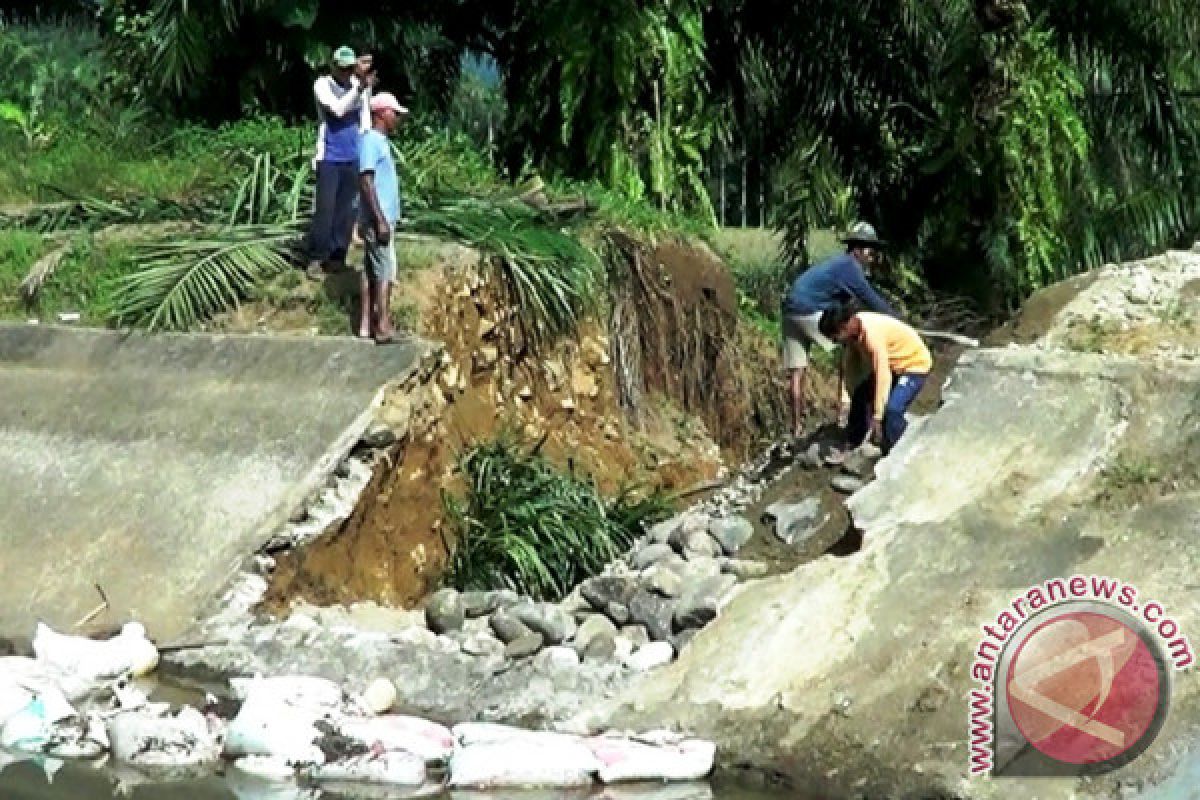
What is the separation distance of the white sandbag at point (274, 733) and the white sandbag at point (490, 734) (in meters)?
0.59

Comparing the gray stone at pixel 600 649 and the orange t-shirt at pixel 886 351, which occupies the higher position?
the orange t-shirt at pixel 886 351

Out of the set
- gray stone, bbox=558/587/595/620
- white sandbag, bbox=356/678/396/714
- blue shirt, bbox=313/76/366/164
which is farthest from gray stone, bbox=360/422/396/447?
white sandbag, bbox=356/678/396/714

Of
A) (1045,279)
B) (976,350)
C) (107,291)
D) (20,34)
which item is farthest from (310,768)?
(20,34)

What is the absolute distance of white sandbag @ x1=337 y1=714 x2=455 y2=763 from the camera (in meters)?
7.90

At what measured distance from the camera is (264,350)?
11.2 m

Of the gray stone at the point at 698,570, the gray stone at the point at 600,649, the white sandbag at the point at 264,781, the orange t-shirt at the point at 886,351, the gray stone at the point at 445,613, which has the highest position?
the orange t-shirt at the point at 886,351

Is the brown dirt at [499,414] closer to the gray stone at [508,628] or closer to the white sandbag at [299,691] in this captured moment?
the gray stone at [508,628]

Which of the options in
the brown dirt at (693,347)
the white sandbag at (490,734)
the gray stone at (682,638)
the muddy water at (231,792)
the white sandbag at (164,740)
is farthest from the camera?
the brown dirt at (693,347)

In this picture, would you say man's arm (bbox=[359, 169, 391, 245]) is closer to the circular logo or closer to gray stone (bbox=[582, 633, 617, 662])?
gray stone (bbox=[582, 633, 617, 662])

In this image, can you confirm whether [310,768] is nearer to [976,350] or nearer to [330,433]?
[330,433]

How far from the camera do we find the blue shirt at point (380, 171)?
35.9ft

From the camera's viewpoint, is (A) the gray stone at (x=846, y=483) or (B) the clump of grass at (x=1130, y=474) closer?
(B) the clump of grass at (x=1130, y=474)

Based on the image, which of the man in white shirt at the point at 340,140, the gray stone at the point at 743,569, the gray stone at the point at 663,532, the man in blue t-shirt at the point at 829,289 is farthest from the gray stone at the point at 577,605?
the man in white shirt at the point at 340,140

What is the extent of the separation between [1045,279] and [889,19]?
327 centimetres
